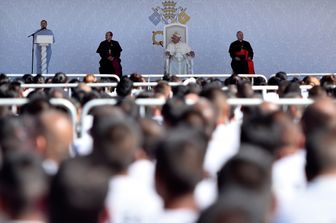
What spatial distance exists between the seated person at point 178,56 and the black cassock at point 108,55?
1080mm

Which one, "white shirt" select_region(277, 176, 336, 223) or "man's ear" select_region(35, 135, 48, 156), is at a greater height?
"man's ear" select_region(35, 135, 48, 156)

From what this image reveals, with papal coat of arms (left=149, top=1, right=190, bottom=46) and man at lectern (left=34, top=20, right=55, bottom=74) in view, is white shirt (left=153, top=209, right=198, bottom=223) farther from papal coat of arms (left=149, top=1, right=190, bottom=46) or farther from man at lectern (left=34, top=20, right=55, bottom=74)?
papal coat of arms (left=149, top=1, right=190, bottom=46)

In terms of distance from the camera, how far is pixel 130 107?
18.4ft

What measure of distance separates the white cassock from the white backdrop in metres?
1.16

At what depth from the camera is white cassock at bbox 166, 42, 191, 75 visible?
17.0 metres

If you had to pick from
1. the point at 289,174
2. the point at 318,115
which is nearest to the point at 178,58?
the point at 318,115

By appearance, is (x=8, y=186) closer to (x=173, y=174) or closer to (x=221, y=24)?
(x=173, y=174)

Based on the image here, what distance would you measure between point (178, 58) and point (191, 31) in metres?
1.49

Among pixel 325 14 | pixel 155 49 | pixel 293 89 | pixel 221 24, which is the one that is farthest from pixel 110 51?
pixel 293 89

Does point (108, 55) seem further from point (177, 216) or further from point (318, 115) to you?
point (177, 216)

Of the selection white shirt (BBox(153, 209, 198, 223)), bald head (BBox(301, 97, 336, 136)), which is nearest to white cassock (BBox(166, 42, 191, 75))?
bald head (BBox(301, 97, 336, 136))

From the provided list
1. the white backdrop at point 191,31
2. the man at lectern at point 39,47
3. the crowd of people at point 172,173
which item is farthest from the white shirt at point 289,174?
the white backdrop at point 191,31

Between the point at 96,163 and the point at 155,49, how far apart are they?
1539 cm

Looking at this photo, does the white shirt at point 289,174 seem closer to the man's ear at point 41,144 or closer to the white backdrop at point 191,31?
the man's ear at point 41,144
